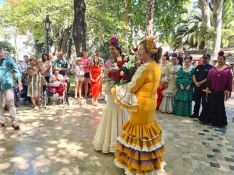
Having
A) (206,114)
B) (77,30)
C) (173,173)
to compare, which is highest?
(77,30)

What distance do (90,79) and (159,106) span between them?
2.53m

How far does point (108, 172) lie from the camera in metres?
4.27

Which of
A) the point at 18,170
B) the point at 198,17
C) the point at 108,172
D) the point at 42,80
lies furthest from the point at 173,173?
the point at 198,17

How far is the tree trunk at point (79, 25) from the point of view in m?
11.2

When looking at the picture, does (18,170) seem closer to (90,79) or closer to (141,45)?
(141,45)

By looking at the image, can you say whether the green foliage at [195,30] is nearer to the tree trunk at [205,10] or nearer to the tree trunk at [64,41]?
the tree trunk at [64,41]

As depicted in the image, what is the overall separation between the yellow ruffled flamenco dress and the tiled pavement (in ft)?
1.46

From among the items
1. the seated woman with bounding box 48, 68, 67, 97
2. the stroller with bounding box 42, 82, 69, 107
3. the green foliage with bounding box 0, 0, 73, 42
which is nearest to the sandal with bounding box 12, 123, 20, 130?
the stroller with bounding box 42, 82, 69, 107

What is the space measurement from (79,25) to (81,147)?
23.1ft

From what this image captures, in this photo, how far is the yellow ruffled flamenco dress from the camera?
3.81 metres

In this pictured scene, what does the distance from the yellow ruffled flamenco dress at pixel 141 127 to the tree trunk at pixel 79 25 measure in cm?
755

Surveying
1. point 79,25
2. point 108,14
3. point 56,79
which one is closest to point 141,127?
point 56,79

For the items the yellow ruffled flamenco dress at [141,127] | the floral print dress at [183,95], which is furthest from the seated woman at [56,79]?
the yellow ruffled flamenco dress at [141,127]

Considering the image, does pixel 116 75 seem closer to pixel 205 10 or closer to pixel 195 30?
pixel 205 10
